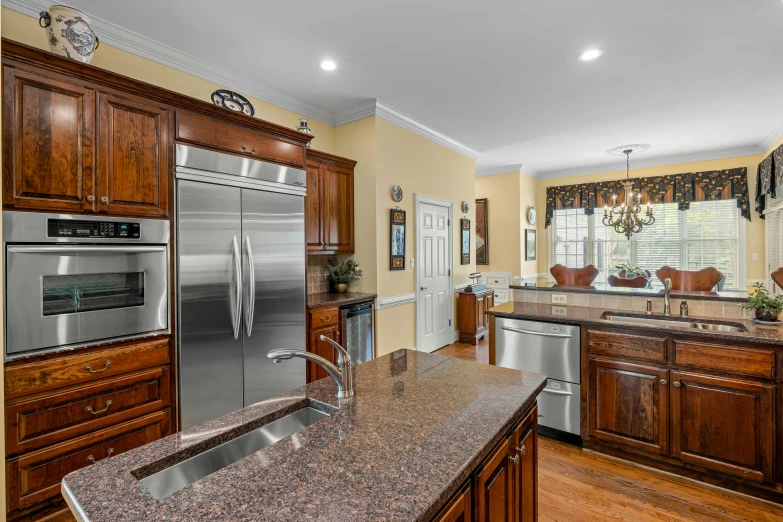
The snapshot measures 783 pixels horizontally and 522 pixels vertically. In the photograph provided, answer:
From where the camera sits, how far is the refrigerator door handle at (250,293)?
2.67 meters

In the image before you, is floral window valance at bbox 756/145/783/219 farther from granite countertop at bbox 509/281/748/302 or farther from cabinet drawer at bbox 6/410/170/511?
cabinet drawer at bbox 6/410/170/511

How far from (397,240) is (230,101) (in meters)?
2.16

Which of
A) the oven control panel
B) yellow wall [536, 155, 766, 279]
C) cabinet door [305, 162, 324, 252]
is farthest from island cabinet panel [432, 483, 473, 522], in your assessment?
yellow wall [536, 155, 766, 279]

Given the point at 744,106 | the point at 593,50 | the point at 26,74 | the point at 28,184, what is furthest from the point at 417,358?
the point at 744,106

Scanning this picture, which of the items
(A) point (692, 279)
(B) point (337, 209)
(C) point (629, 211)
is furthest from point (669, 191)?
(B) point (337, 209)

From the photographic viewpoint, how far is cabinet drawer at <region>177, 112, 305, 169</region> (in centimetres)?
244

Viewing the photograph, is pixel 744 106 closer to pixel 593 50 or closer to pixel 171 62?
pixel 593 50

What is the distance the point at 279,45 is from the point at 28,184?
1.87 m

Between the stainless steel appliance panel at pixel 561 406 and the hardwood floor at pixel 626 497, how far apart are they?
0.22 meters

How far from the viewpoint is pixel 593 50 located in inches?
115

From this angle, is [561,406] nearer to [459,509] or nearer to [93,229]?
[459,509]

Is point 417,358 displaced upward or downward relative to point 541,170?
downward

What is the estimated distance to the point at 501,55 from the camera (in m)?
3.01

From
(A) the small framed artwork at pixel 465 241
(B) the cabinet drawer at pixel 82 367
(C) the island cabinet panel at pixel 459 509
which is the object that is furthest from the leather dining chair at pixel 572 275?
(B) the cabinet drawer at pixel 82 367
